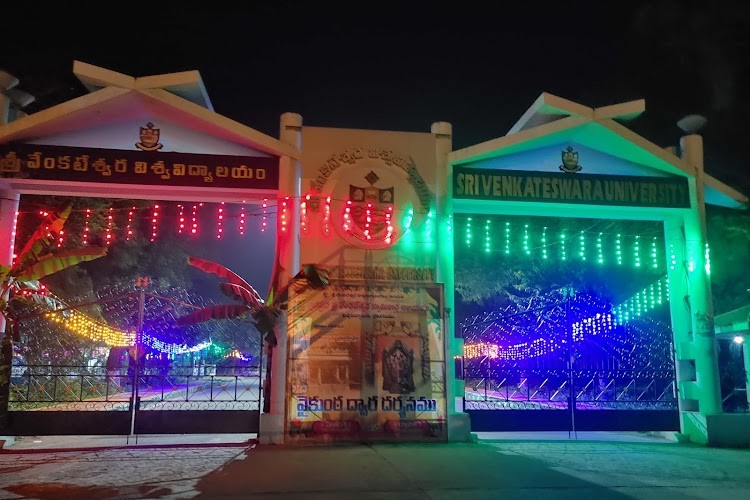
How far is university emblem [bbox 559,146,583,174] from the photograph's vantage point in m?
11.9

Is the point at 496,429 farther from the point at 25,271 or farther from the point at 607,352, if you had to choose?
the point at 25,271

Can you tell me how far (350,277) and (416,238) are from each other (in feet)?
4.75

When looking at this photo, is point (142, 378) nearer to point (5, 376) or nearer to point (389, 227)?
point (5, 376)

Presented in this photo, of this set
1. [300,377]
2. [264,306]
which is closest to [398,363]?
[300,377]

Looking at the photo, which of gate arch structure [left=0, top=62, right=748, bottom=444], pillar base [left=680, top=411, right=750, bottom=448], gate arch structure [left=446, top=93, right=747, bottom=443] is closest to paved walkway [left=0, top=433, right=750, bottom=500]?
pillar base [left=680, top=411, right=750, bottom=448]

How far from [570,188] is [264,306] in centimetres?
637

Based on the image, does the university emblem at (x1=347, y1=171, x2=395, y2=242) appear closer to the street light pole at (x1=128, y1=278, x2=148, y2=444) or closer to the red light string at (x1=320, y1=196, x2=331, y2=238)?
the red light string at (x1=320, y1=196, x2=331, y2=238)

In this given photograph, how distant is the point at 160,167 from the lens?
10789 millimetres

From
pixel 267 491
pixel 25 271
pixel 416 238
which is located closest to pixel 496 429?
pixel 416 238

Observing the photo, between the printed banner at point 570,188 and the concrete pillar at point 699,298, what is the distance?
32cm

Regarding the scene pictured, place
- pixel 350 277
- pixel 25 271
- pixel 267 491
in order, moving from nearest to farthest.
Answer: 1. pixel 267 491
2. pixel 25 271
3. pixel 350 277

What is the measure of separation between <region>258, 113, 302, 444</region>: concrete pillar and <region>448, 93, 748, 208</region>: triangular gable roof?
3.01 m

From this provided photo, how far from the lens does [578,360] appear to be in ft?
38.0

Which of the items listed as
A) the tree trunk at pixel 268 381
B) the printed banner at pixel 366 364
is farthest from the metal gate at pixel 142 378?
the printed banner at pixel 366 364
